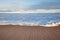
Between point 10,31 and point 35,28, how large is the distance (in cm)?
21

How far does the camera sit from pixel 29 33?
671mm

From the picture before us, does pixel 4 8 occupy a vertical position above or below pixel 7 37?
above

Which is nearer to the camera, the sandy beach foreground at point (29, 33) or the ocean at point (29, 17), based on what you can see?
the sandy beach foreground at point (29, 33)

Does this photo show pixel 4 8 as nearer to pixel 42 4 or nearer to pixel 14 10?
pixel 14 10

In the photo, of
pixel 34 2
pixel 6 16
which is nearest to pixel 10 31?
pixel 6 16

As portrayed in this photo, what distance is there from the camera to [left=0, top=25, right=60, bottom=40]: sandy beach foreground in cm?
63

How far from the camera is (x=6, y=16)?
0.95 m

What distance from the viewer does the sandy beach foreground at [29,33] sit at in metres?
0.63

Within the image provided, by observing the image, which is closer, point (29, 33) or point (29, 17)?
point (29, 33)

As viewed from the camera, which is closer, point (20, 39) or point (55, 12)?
point (20, 39)

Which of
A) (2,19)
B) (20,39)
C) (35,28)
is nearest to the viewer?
(20,39)

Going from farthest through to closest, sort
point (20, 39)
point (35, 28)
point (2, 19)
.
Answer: point (2, 19) < point (35, 28) < point (20, 39)

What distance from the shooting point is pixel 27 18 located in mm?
928

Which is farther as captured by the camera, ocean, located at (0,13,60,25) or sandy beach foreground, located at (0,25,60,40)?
ocean, located at (0,13,60,25)
